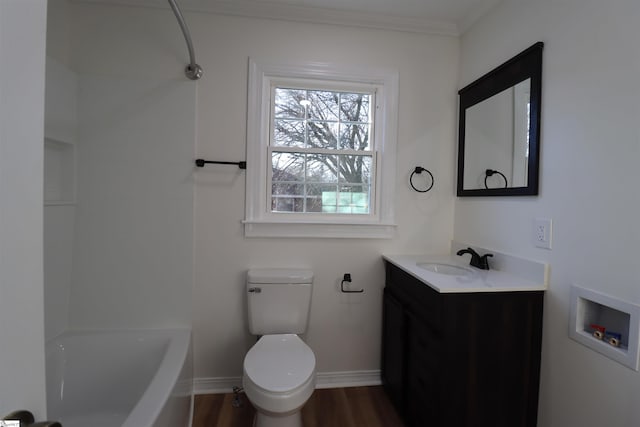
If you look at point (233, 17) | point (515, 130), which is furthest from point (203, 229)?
point (515, 130)

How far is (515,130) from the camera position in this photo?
1548 mm

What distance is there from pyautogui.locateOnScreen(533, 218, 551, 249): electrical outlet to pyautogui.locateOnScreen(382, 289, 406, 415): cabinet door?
0.75 meters

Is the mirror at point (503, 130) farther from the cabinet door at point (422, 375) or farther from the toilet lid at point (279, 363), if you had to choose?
the toilet lid at point (279, 363)

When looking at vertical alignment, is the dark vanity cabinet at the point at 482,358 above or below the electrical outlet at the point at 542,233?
below

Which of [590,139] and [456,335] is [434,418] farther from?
[590,139]

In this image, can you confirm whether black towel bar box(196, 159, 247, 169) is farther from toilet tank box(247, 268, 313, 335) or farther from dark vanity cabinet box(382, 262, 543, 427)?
dark vanity cabinet box(382, 262, 543, 427)

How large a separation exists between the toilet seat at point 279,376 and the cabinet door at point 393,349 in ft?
1.77

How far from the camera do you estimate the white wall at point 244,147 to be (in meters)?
1.81

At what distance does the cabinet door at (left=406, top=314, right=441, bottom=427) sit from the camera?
135 centimetres

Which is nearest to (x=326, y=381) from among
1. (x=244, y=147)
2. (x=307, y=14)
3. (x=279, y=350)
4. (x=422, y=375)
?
(x=279, y=350)

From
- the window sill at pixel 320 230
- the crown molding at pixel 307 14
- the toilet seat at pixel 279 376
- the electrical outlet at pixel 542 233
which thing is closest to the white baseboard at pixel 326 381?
the toilet seat at pixel 279 376

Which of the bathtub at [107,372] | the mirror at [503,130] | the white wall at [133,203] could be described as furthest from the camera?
the white wall at [133,203]

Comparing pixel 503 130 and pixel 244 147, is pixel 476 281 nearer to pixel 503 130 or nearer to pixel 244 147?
pixel 503 130

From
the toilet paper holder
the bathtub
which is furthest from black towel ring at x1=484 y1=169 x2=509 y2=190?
the bathtub
